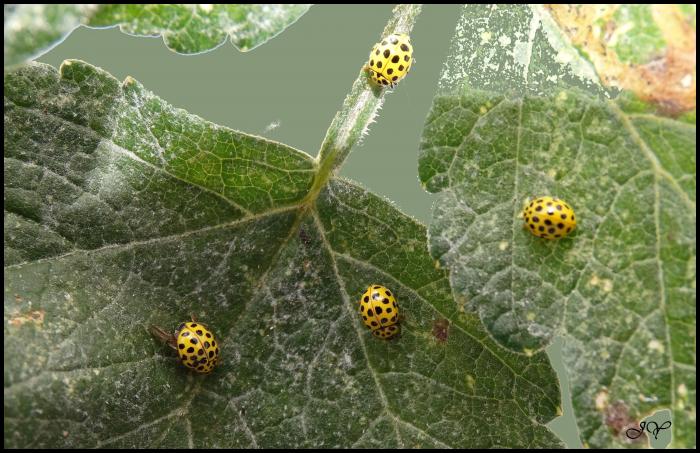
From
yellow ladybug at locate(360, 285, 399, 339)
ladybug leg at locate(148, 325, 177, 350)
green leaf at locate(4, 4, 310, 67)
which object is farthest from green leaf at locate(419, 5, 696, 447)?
ladybug leg at locate(148, 325, 177, 350)

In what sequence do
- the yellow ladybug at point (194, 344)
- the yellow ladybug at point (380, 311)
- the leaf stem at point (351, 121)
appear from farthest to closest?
the leaf stem at point (351, 121)
the yellow ladybug at point (380, 311)
the yellow ladybug at point (194, 344)

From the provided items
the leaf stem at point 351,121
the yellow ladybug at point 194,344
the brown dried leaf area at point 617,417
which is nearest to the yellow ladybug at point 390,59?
the leaf stem at point 351,121

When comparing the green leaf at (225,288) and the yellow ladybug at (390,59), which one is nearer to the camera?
the green leaf at (225,288)

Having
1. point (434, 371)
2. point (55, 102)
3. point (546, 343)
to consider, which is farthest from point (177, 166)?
point (546, 343)

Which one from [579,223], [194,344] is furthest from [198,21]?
[579,223]

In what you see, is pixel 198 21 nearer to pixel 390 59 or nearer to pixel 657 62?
pixel 390 59

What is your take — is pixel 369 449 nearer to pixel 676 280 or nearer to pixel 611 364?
pixel 611 364

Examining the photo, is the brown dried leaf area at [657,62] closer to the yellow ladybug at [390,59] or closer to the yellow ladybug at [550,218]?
the yellow ladybug at [550,218]
